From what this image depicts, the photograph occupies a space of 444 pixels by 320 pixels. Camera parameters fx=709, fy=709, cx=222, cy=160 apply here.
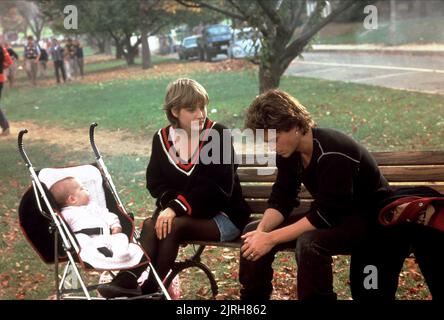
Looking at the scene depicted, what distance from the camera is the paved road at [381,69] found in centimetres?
1612

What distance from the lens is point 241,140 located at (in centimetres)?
1019

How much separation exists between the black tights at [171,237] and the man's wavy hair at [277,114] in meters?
0.84

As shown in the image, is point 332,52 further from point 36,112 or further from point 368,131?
point 368,131

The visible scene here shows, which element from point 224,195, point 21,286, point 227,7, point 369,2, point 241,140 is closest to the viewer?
point 224,195

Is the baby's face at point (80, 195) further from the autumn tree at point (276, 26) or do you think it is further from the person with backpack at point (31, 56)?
the person with backpack at point (31, 56)

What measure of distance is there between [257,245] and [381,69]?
17443 mm

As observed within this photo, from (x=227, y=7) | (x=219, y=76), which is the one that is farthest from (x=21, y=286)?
(x=219, y=76)

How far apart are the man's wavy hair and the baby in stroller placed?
1070 mm

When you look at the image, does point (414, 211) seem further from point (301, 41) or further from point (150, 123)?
point (150, 123)

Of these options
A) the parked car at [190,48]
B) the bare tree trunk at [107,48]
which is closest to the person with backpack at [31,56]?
the parked car at [190,48]

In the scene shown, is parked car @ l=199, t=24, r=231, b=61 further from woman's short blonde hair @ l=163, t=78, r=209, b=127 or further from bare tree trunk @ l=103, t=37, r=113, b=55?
woman's short blonde hair @ l=163, t=78, r=209, b=127

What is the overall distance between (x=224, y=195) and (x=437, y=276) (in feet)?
4.33

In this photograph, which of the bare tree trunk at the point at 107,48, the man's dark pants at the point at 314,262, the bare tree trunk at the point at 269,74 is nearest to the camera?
the man's dark pants at the point at 314,262

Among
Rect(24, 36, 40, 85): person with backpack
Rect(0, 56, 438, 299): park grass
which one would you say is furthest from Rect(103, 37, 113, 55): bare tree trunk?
Rect(0, 56, 438, 299): park grass
